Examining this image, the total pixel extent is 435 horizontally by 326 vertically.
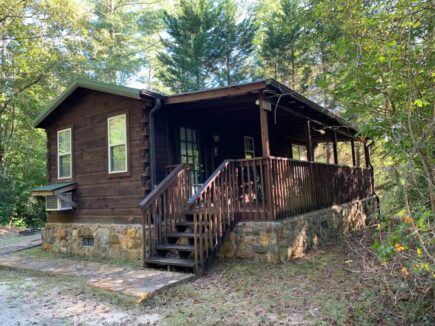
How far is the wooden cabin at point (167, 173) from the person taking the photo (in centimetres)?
585

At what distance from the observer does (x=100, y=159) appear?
7.65 metres

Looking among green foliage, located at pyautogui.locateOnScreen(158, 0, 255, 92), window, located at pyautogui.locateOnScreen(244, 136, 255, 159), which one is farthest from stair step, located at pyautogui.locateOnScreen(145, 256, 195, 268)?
green foliage, located at pyautogui.locateOnScreen(158, 0, 255, 92)

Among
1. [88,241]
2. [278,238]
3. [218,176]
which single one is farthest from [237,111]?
[88,241]

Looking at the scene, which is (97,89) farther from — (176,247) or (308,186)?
(308,186)

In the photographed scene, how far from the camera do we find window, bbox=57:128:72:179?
8.41 metres

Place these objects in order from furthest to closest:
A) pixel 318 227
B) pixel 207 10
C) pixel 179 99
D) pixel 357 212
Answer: pixel 207 10
pixel 357 212
pixel 318 227
pixel 179 99

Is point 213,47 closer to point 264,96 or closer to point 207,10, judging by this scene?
point 207,10

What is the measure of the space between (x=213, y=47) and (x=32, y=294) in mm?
13726

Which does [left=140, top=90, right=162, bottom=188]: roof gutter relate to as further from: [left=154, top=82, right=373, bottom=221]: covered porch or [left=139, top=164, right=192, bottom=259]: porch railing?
[left=139, top=164, right=192, bottom=259]: porch railing

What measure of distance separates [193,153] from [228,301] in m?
4.39

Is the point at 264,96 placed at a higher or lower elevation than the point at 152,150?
higher

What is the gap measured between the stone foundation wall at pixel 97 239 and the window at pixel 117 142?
1.27 metres

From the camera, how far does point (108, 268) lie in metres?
6.21

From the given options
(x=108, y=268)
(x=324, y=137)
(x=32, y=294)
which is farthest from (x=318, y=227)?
(x=324, y=137)
